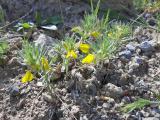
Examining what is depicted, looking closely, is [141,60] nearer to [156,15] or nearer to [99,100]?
[99,100]

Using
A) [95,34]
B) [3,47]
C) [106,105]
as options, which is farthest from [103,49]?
[3,47]

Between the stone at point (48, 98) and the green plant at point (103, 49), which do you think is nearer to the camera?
the stone at point (48, 98)

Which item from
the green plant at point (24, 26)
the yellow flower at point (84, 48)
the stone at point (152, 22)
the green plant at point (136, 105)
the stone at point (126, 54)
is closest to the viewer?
the green plant at point (136, 105)

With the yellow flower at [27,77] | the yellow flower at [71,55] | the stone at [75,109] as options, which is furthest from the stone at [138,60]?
the yellow flower at [27,77]

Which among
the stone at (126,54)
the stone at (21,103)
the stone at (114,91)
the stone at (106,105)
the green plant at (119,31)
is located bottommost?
the stone at (21,103)

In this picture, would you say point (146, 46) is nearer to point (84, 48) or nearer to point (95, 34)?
point (95, 34)

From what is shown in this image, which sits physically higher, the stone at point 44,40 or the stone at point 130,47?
the stone at point 44,40

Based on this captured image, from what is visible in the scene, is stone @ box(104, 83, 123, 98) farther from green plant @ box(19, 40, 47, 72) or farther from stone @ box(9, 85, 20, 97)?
stone @ box(9, 85, 20, 97)

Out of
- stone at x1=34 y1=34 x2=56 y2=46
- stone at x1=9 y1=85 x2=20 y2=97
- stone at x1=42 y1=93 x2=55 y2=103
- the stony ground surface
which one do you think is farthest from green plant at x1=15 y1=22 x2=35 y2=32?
stone at x1=42 y1=93 x2=55 y2=103

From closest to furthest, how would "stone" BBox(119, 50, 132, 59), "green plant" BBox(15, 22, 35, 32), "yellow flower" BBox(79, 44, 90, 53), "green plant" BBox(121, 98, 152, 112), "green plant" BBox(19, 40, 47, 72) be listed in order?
"green plant" BBox(121, 98, 152, 112) → "green plant" BBox(19, 40, 47, 72) → "yellow flower" BBox(79, 44, 90, 53) → "stone" BBox(119, 50, 132, 59) → "green plant" BBox(15, 22, 35, 32)

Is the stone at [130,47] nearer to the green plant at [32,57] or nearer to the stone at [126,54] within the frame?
the stone at [126,54]
